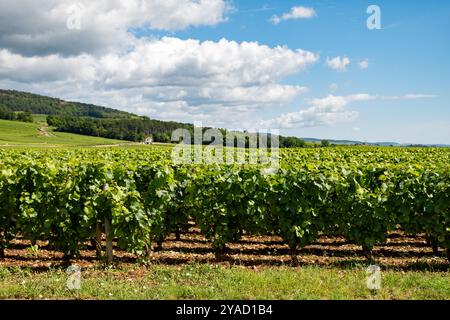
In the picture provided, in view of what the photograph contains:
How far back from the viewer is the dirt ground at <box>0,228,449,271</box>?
376 inches

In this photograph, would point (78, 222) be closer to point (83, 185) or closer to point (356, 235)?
point (83, 185)

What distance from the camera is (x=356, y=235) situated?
32.1ft

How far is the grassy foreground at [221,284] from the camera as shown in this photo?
21.3 ft

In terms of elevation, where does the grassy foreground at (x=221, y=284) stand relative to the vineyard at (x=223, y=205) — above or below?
below

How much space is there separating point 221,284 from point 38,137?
317 feet

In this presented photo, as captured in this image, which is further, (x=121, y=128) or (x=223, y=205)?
(x=121, y=128)

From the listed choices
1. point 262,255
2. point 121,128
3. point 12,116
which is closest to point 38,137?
point 121,128

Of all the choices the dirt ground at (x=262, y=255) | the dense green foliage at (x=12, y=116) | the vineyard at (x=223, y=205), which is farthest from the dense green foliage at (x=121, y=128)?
the vineyard at (x=223, y=205)

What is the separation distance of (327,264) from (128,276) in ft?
13.9

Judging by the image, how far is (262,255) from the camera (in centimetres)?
1083

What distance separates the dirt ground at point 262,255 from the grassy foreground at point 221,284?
1.27 meters

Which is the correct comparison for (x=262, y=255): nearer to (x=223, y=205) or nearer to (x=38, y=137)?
(x=223, y=205)

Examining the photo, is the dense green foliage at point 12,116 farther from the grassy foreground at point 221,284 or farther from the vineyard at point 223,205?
the grassy foreground at point 221,284

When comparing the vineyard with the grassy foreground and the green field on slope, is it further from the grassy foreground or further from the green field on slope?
the green field on slope
